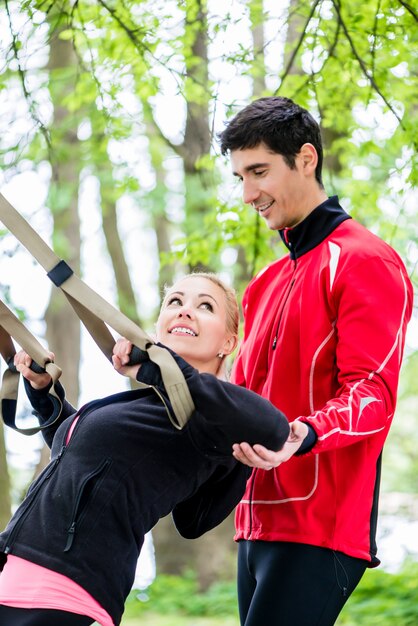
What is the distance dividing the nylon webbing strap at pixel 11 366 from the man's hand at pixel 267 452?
0.62m

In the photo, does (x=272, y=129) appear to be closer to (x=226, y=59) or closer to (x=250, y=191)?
(x=250, y=191)

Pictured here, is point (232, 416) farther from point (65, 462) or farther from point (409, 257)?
point (409, 257)

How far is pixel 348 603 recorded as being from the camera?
7305mm

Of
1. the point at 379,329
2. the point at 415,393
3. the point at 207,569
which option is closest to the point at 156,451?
the point at 379,329

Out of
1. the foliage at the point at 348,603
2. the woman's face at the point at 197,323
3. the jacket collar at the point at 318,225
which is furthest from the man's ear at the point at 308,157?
the foliage at the point at 348,603

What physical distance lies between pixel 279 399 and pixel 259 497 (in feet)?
1.04

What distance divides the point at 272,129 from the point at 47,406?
1.12 metres

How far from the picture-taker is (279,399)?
277cm

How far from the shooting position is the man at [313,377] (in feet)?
8.34

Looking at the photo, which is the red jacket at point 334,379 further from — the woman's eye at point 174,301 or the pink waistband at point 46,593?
the pink waistband at point 46,593

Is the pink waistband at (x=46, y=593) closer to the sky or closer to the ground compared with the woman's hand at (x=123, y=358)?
closer to the ground

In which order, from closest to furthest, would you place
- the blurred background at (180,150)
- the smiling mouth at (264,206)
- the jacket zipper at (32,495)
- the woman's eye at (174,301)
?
the jacket zipper at (32,495)
the woman's eye at (174,301)
the smiling mouth at (264,206)
the blurred background at (180,150)

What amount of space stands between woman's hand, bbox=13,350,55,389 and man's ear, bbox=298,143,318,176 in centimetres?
102

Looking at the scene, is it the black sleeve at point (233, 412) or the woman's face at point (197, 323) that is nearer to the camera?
the black sleeve at point (233, 412)
